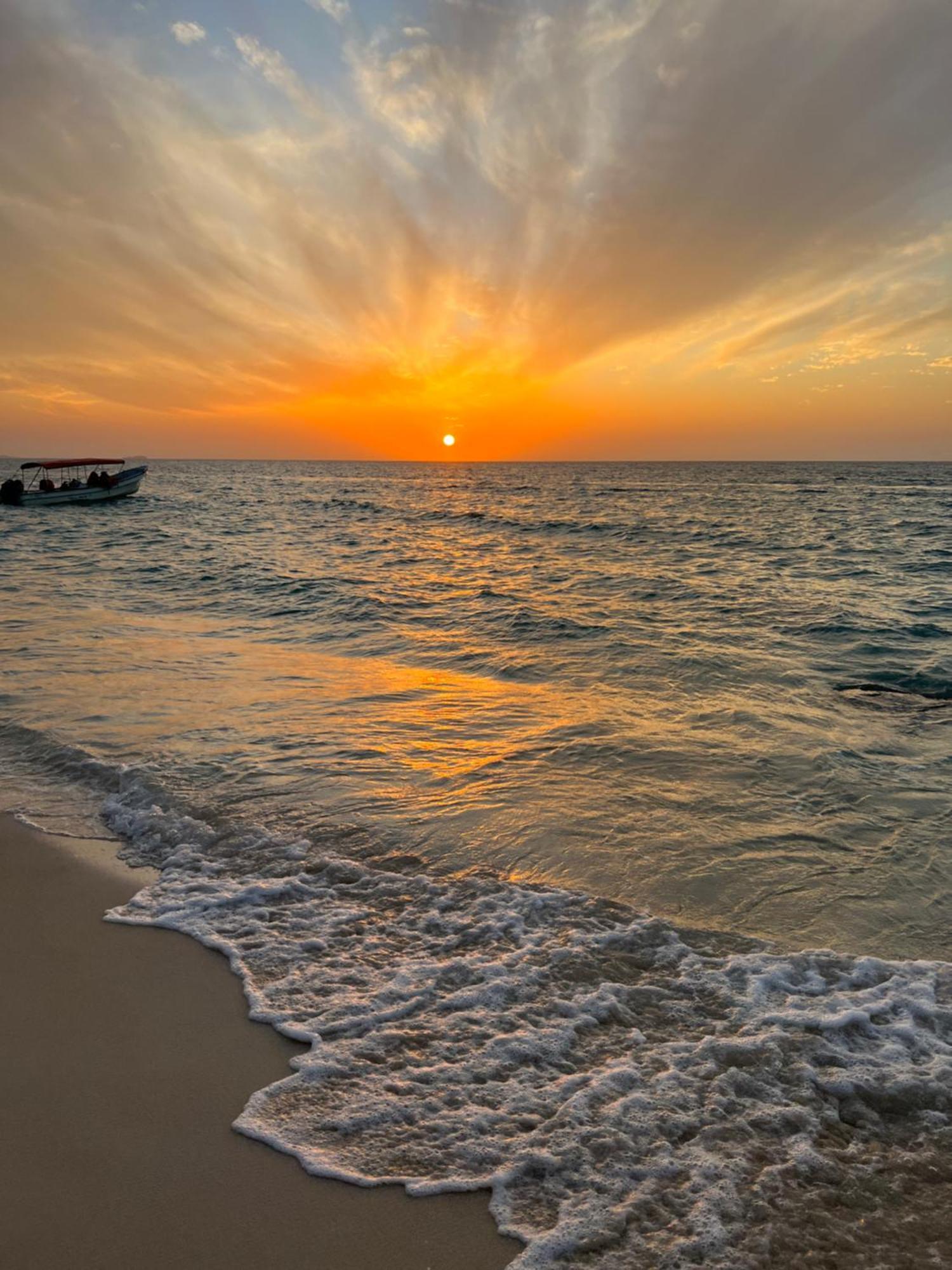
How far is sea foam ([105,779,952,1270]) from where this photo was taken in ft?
9.80

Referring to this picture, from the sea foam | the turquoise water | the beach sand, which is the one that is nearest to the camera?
the beach sand

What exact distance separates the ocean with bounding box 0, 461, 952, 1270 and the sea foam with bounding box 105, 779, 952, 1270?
16 mm

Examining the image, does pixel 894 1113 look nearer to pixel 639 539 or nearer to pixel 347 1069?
pixel 347 1069

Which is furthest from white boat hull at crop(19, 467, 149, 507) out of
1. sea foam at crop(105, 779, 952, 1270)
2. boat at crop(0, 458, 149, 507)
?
sea foam at crop(105, 779, 952, 1270)

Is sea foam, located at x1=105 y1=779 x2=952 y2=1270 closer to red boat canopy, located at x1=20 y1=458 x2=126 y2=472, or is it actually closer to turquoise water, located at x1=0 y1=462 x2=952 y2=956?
turquoise water, located at x1=0 y1=462 x2=952 y2=956

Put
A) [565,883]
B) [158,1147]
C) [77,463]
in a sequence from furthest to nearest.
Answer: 1. [77,463]
2. [565,883]
3. [158,1147]

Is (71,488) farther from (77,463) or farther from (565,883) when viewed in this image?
(565,883)

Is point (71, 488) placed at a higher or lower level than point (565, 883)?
higher

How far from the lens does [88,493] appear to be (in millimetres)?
51031

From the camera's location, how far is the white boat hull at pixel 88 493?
48625 mm

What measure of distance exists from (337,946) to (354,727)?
4.55 metres

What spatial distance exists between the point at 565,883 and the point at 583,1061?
1857mm

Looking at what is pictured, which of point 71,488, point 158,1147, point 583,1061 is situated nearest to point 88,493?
point 71,488

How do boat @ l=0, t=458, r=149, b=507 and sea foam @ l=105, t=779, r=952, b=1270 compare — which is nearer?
sea foam @ l=105, t=779, r=952, b=1270
